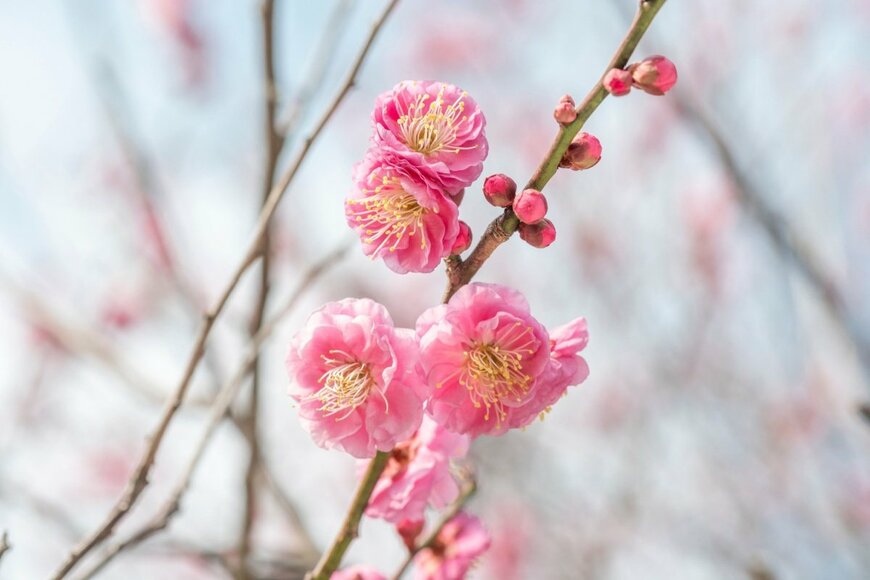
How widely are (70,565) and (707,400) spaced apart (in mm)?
4688

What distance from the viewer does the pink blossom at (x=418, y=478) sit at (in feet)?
3.84

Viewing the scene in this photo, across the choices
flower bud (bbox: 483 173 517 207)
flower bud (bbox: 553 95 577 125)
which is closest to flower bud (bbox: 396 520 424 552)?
flower bud (bbox: 483 173 517 207)

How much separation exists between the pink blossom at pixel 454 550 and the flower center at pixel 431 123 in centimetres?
70

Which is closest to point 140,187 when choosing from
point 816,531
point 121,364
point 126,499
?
point 121,364

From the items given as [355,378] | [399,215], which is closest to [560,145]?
[399,215]

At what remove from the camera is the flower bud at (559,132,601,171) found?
101cm

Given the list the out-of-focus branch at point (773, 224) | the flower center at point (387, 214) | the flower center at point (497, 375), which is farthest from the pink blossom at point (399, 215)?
the out-of-focus branch at point (773, 224)

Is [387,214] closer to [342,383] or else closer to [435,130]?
[435,130]

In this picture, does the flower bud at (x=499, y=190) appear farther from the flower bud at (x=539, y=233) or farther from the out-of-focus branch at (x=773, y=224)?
the out-of-focus branch at (x=773, y=224)

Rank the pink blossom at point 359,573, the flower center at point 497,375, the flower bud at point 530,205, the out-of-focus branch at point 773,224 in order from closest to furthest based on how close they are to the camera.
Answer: the flower bud at point 530,205, the flower center at point 497,375, the pink blossom at point 359,573, the out-of-focus branch at point 773,224

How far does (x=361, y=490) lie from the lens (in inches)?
43.7

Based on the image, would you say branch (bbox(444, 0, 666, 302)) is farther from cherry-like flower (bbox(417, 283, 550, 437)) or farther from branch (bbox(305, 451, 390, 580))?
branch (bbox(305, 451, 390, 580))

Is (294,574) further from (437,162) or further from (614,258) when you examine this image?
(614,258)

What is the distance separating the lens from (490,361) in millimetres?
1121
